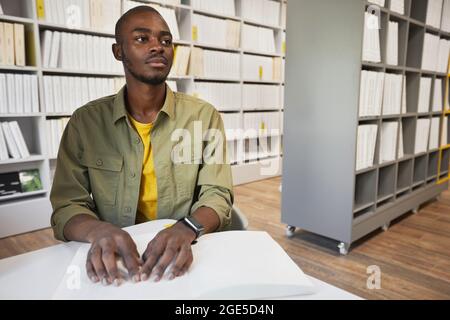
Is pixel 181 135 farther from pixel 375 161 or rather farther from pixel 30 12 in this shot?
pixel 30 12

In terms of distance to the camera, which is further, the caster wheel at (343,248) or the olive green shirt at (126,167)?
the caster wheel at (343,248)

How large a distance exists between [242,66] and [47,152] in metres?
2.42

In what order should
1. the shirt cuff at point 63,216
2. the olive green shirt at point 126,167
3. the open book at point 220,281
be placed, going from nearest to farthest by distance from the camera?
the open book at point 220,281, the shirt cuff at point 63,216, the olive green shirt at point 126,167

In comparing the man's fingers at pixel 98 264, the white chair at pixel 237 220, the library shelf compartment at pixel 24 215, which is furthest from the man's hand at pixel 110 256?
the library shelf compartment at pixel 24 215

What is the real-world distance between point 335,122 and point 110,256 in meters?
A: 1.93

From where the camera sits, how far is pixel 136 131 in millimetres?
1095

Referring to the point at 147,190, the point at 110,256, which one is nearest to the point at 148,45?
the point at 147,190

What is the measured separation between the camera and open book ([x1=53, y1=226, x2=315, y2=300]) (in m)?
0.57

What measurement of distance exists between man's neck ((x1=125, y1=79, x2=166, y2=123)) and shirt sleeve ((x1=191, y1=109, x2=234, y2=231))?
0.19 m

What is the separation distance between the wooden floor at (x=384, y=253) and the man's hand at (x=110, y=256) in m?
1.55

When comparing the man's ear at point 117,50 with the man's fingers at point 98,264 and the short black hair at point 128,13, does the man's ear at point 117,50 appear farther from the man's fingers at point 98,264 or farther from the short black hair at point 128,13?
the man's fingers at point 98,264

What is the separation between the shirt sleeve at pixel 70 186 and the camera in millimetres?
951

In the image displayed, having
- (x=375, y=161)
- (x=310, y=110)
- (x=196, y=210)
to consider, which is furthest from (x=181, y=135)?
(x=375, y=161)

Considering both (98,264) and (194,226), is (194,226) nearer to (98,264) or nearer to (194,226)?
(194,226)
